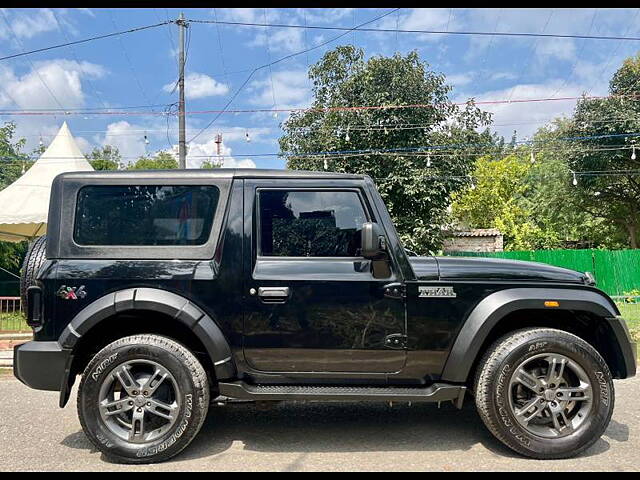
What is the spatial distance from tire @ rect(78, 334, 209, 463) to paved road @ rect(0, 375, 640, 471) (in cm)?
14

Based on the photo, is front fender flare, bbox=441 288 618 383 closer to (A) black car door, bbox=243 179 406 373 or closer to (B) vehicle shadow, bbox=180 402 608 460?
(A) black car door, bbox=243 179 406 373

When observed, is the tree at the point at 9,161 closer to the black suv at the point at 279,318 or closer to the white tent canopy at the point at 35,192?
the white tent canopy at the point at 35,192

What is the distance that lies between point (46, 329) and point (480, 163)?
30653 mm

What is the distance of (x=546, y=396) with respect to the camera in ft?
11.2

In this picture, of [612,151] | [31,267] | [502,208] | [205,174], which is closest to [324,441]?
[205,174]

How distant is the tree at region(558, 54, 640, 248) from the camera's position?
1902 cm

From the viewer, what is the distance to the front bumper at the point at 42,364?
11.2 feet

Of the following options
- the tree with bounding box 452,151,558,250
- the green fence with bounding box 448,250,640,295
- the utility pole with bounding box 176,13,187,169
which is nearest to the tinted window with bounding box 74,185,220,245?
the utility pole with bounding box 176,13,187,169

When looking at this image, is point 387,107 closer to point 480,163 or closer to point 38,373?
point 38,373

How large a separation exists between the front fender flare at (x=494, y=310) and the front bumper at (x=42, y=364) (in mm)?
2812

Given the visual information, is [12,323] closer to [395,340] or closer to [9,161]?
[395,340]

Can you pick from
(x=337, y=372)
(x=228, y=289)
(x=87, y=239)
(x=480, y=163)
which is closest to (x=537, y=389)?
(x=337, y=372)

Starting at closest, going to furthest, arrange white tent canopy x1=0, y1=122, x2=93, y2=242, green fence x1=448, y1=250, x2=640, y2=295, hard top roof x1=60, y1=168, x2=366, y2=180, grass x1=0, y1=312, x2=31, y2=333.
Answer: hard top roof x1=60, y1=168, x2=366, y2=180 → grass x1=0, y1=312, x2=31, y2=333 → white tent canopy x1=0, y1=122, x2=93, y2=242 → green fence x1=448, y1=250, x2=640, y2=295

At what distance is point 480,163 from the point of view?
30.8m
